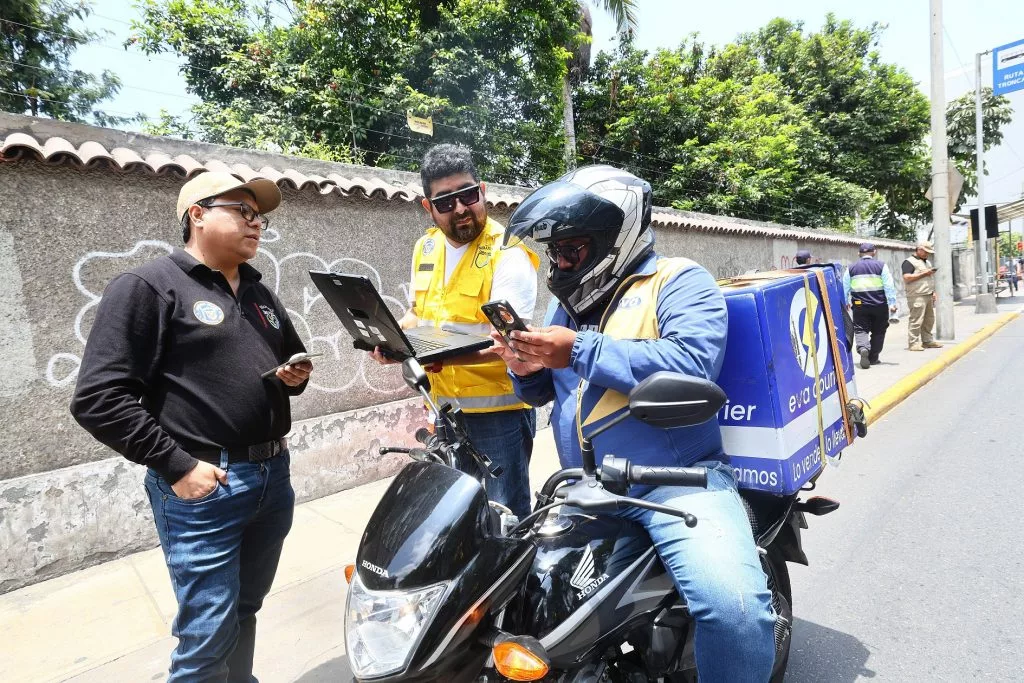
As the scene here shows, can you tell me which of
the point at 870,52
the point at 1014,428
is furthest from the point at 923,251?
the point at 870,52

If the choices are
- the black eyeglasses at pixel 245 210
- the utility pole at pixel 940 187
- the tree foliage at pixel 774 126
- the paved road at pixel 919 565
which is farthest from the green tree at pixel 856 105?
the black eyeglasses at pixel 245 210

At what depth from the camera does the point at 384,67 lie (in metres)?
11.0

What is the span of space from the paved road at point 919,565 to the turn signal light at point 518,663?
165 centimetres

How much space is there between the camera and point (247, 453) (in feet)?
6.13

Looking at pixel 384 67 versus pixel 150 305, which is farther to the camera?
pixel 384 67

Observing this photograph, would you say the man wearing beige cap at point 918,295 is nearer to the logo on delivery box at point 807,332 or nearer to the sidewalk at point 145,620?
the logo on delivery box at point 807,332

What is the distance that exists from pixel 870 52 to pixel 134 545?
24077mm

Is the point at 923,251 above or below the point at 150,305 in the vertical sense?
below

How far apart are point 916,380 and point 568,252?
24.9 feet

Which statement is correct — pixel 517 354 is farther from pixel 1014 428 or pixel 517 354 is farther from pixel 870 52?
pixel 870 52

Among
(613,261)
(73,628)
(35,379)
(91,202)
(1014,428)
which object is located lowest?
(1014,428)

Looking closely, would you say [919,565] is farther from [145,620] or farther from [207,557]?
[145,620]

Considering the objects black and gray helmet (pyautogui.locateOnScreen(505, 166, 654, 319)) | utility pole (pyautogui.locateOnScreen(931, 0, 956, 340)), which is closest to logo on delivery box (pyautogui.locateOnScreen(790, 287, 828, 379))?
black and gray helmet (pyautogui.locateOnScreen(505, 166, 654, 319))

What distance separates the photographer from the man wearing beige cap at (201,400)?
1.60 m
